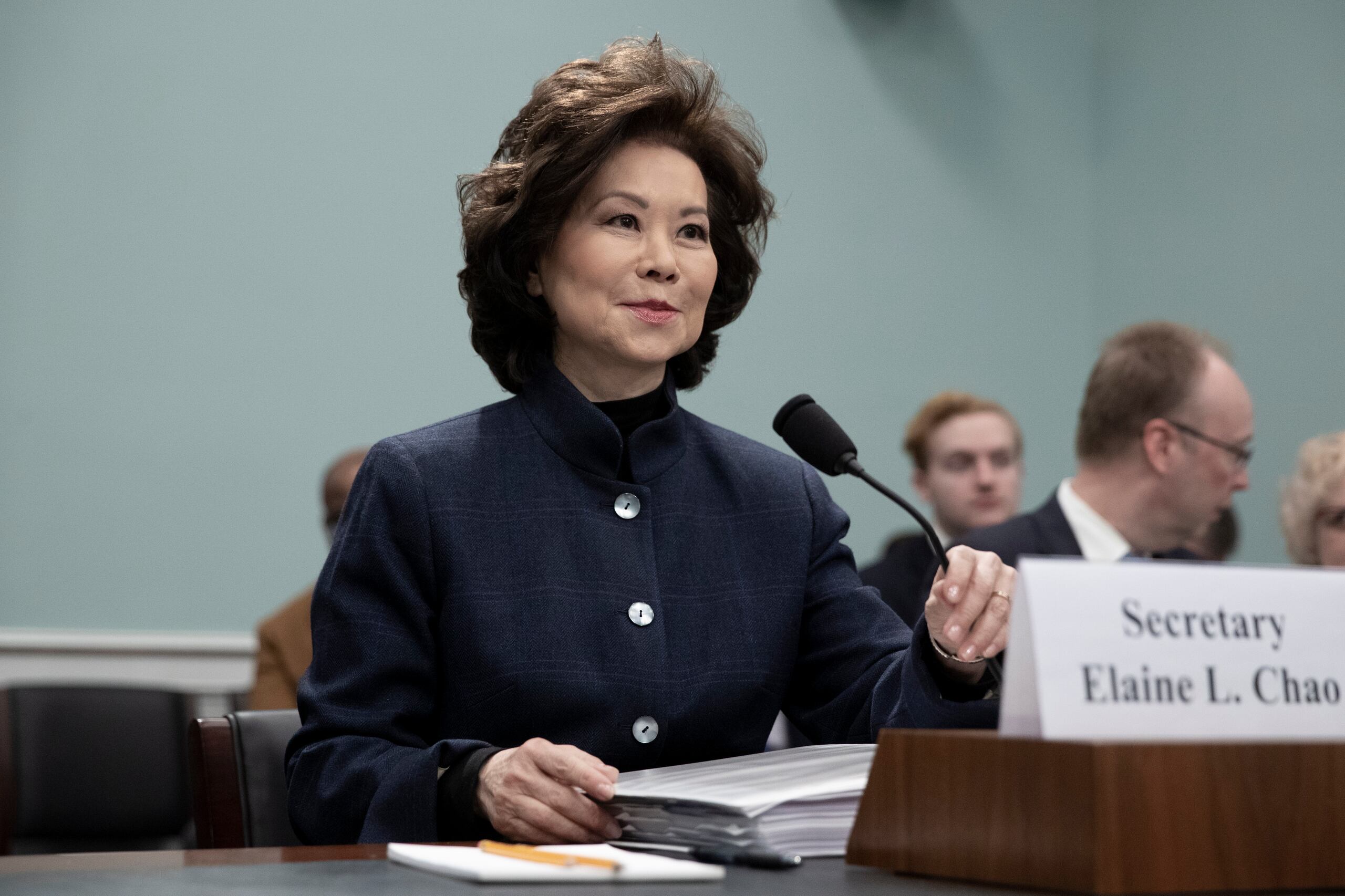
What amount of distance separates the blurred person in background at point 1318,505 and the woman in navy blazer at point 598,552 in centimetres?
187

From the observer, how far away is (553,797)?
42.9 inches

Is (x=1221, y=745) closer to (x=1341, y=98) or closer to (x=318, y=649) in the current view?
(x=318, y=649)

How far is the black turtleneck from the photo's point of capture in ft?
5.08

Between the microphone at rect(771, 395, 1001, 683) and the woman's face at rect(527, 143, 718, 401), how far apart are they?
21 cm

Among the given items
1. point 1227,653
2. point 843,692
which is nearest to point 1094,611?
point 1227,653

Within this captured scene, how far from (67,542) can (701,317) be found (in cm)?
268

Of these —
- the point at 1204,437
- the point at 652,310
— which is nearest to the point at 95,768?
the point at 652,310

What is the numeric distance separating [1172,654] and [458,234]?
3.61 metres

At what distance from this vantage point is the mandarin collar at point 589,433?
4.84ft

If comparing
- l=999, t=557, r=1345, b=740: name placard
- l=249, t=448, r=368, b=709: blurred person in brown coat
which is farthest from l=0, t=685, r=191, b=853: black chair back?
l=999, t=557, r=1345, b=740: name placard

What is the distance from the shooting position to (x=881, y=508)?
188 inches

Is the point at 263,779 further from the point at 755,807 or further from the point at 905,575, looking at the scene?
the point at 905,575

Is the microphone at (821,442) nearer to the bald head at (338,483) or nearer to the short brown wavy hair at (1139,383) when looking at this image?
the short brown wavy hair at (1139,383)

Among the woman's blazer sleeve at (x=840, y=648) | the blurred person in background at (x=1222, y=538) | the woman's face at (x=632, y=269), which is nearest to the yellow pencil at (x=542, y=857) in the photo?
the woman's blazer sleeve at (x=840, y=648)
